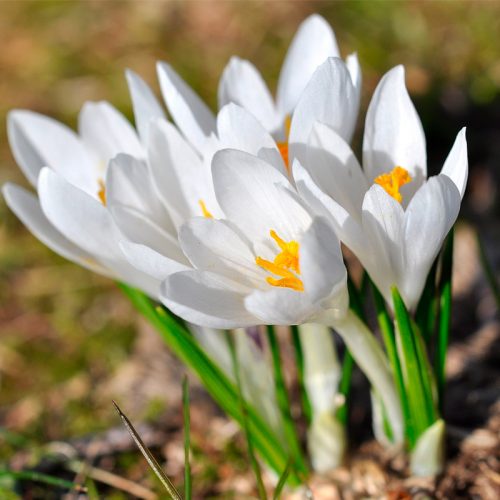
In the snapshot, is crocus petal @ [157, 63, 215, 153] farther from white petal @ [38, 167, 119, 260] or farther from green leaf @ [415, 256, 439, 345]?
green leaf @ [415, 256, 439, 345]

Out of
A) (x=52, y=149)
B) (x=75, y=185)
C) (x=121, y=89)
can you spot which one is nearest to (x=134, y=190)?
(x=75, y=185)

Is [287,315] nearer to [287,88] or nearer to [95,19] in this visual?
[287,88]

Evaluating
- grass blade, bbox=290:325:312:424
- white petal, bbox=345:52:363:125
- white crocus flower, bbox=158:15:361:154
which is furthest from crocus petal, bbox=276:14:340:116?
grass blade, bbox=290:325:312:424

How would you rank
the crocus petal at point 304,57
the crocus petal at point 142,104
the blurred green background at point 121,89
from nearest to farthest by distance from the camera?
the crocus petal at point 142,104 → the crocus petal at point 304,57 → the blurred green background at point 121,89

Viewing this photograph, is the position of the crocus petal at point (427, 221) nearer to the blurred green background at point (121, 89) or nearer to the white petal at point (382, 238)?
the white petal at point (382, 238)

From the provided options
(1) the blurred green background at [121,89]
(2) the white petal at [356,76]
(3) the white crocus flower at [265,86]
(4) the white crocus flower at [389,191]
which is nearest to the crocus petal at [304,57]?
(3) the white crocus flower at [265,86]

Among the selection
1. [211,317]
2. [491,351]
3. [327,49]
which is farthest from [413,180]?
[491,351]
